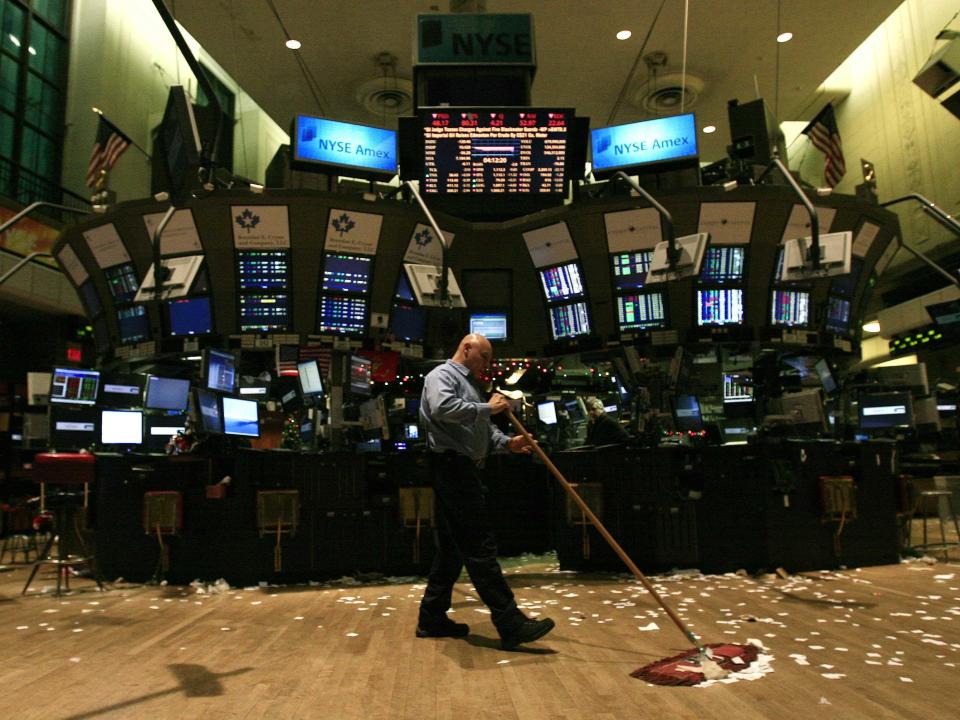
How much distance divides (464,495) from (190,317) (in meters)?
5.25

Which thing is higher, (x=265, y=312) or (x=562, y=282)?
(x=562, y=282)

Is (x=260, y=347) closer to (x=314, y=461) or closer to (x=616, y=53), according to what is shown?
(x=314, y=461)

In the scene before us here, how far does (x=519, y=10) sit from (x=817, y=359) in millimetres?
7505

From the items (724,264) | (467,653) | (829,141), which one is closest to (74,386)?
(467,653)

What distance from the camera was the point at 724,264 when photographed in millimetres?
7980

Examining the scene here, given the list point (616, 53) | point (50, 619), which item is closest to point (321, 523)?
point (50, 619)

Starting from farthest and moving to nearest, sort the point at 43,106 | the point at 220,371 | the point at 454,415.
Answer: the point at 43,106
the point at 220,371
the point at 454,415

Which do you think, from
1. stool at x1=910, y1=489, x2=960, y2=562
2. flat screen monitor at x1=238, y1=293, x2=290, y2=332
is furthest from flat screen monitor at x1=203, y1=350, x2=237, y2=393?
stool at x1=910, y1=489, x2=960, y2=562

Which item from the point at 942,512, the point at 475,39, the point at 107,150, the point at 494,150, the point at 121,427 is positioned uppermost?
the point at 475,39

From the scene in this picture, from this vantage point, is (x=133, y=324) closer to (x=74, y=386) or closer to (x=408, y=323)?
(x=74, y=386)

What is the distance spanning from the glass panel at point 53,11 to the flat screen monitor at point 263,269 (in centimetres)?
963

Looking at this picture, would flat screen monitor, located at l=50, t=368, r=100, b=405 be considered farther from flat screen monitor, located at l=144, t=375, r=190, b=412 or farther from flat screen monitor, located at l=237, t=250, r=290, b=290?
flat screen monitor, located at l=237, t=250, r=290, b=290

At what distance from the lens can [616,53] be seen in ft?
42.8

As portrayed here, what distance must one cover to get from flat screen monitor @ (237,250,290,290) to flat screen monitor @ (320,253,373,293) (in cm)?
43
